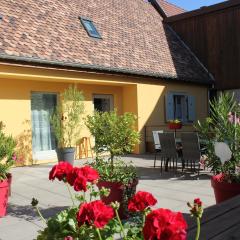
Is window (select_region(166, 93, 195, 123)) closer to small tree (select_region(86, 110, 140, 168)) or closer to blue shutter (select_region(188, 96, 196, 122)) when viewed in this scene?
blue shutter (select_region(188, 96, 196, 122))

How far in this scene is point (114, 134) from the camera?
5539mm

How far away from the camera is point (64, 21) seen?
1271 centimetres

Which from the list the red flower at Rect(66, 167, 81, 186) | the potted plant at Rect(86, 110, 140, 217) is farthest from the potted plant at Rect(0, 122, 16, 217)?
the red flower at Rect(66, 167, 81, 186)

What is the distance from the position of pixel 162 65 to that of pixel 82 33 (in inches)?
143

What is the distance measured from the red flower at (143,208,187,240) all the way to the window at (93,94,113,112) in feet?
39.4

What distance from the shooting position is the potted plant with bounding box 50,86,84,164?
1014cm

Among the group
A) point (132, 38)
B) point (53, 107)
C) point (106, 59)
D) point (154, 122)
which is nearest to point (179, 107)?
point (154, 122)

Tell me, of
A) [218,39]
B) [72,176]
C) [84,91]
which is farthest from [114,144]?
[218,39]

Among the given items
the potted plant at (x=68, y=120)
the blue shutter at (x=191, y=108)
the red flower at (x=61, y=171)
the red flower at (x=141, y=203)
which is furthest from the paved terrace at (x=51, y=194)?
the blue shutter at (x=191, y=108)

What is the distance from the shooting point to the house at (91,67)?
415 inches

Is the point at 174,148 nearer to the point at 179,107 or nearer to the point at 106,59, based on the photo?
the point at 106,59

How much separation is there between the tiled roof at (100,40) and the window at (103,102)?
1457 mm

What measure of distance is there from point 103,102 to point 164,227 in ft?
40.8

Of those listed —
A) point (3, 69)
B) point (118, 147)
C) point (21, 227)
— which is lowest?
point (21, 227)
